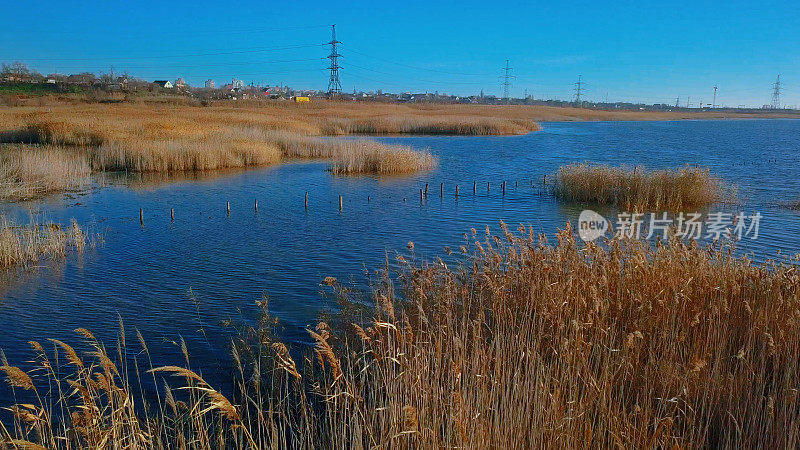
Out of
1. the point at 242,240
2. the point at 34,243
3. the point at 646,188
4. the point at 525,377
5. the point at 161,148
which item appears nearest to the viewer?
the point at 525,377

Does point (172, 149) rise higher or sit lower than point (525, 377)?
higher

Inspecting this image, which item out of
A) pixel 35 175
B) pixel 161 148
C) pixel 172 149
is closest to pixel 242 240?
pixel 35 175

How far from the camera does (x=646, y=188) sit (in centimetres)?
1800

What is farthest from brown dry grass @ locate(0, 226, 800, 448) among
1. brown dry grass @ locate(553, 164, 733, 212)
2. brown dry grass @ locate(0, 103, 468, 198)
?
brown dry grass @ locate(0, 103, 468, 198)

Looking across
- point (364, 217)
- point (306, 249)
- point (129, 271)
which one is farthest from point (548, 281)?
point (364, 217)

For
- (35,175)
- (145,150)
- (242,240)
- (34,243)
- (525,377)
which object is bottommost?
(242,240)

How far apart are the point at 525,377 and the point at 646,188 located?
15.6 m

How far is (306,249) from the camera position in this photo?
13.0 metres

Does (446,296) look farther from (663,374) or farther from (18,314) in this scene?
(18,314)

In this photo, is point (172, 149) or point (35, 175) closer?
point (35, 175)

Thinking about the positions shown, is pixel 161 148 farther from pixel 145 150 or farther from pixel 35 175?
pixel 35 175

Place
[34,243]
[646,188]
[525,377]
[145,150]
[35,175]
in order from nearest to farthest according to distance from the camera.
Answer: [525,377] < [34,243] < [646,188] < [35,175] < [145,150]

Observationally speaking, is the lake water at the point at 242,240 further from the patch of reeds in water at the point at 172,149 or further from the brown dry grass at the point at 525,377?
the patch of reeds in water at the point at 172,149

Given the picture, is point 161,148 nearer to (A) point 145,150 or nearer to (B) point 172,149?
(B) point 172,149
